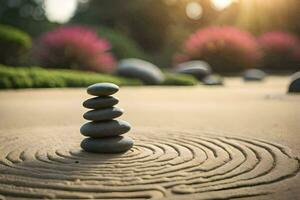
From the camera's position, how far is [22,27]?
27.2 meters

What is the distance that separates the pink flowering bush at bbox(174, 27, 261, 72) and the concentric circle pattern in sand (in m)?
17.8

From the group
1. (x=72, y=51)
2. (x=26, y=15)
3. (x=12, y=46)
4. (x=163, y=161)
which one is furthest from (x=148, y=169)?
(x=26, y=15)

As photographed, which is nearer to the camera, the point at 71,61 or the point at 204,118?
the point at 204,118

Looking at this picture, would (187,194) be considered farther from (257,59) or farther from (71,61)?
(257,59)

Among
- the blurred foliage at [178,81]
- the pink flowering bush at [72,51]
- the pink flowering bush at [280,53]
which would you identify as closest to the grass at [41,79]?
the blurred foliage at [178,81]

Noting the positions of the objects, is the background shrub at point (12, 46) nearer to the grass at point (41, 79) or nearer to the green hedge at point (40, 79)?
the grass at point (41, 79)

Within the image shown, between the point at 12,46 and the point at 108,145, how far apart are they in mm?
12378

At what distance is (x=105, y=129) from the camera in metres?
3.83

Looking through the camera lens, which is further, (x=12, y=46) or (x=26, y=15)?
(x=26, y=15)

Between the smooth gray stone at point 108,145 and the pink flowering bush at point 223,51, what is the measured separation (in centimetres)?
1827

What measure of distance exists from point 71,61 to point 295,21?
17071mm

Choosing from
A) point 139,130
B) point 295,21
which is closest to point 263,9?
point 295,21

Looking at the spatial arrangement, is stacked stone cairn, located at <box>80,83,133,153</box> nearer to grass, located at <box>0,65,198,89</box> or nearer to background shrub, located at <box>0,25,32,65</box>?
grass, located at <box>0,65,198,89</box>

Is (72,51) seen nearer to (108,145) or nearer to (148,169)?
(108,145)
